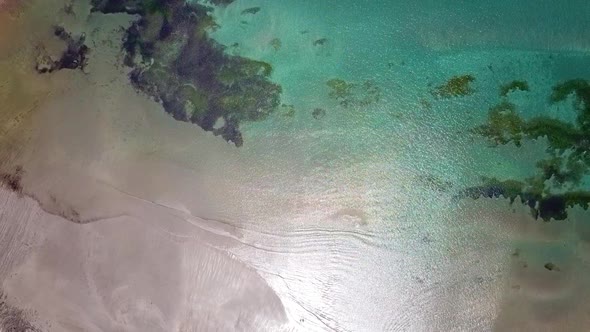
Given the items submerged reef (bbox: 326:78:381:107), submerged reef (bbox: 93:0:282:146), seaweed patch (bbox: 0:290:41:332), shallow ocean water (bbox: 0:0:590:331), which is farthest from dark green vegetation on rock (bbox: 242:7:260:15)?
seaweed patch (bbox: 0:290:41:332)

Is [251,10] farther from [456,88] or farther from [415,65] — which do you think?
[456,88]

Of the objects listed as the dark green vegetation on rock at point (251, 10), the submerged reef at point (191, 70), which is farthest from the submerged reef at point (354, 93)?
the dark green vegetation on rock at point (251, 10)

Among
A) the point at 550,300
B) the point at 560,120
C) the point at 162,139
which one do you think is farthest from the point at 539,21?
the point at 162,139

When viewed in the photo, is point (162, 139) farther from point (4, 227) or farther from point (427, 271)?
point (427, 271)

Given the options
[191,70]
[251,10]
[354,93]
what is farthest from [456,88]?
[191,70]

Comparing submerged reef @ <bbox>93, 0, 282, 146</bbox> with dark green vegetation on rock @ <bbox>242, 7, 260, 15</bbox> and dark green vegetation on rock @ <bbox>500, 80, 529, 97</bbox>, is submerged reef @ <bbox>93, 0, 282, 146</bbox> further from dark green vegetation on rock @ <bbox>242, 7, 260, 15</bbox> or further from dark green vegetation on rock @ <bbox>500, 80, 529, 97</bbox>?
dark green vegetation on rock @ <bbox>500, 80, 529, 97</bbox>

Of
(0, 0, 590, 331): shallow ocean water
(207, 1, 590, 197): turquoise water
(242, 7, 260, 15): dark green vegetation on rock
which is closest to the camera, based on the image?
(0, 0, 590, 331): shallow ocean water
